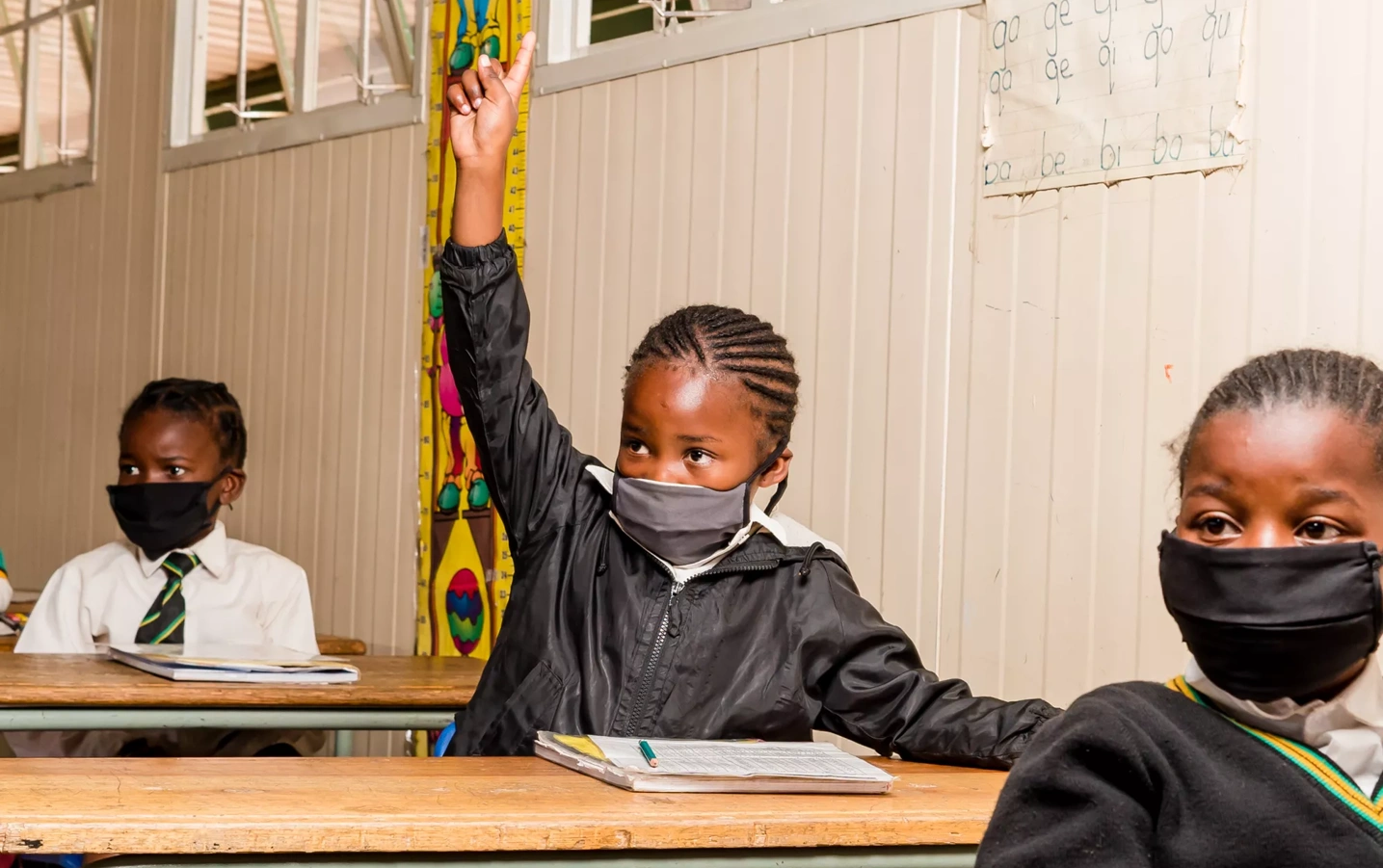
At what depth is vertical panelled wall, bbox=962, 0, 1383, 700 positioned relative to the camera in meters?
2.27

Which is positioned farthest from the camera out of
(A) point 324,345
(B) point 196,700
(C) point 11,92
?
(C) point 11,92

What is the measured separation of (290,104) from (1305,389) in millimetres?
3826

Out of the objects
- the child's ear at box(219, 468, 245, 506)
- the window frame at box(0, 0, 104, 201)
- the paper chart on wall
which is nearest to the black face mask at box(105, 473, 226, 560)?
the child's ear at box(219, 468, 245, 506)

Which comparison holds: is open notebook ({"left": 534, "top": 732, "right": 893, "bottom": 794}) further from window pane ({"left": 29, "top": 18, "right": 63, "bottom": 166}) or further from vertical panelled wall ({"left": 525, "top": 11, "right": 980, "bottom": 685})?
window pane ({"left": 29, "top": 18, "right": 63, "bottom": 166})

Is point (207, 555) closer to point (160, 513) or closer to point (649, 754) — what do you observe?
point (160, 513)

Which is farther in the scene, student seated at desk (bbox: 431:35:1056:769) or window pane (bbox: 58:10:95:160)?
window pane (bbox: 58:10:95:160)

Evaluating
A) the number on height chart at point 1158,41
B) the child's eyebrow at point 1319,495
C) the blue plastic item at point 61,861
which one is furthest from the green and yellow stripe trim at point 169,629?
the child's eyebrow at point 1319,495

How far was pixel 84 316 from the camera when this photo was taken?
17.6 ft

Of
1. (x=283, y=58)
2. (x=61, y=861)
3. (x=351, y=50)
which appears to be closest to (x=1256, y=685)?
(x=61, y=861)

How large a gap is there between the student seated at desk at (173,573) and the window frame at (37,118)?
7.42ft

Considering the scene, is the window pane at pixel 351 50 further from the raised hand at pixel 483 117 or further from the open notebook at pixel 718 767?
the open notebook at pixel 718 767

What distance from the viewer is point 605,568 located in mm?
2020

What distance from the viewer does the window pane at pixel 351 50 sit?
13.7 ft

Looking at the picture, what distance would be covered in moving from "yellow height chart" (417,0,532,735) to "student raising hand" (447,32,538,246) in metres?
1.72
